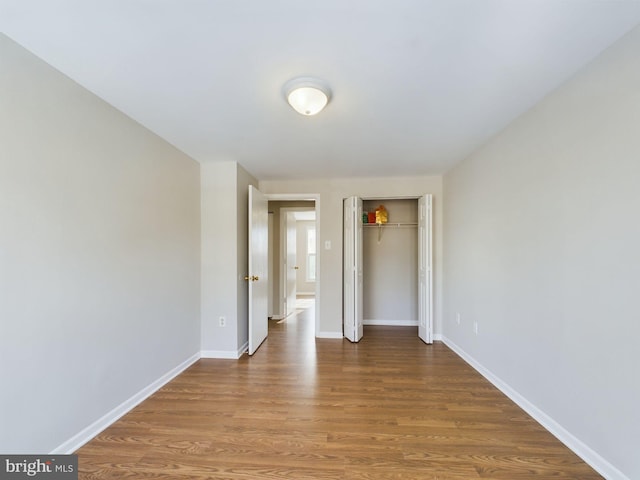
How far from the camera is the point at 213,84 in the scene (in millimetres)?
1777

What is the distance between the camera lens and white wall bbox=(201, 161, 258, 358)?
3293 mm

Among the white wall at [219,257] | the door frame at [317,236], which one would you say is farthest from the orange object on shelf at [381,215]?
the white wall at [219,257]

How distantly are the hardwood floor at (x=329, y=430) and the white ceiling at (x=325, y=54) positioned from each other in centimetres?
228

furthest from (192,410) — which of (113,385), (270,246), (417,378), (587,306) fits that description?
(270,246)

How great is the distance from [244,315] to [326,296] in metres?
1.18

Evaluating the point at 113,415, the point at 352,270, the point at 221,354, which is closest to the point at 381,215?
the point at 352,270

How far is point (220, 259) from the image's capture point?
331cm

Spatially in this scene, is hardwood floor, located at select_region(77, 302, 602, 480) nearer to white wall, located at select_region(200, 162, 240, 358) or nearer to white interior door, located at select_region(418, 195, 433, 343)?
white wall, located at select_region(200, 162, 240, 358)

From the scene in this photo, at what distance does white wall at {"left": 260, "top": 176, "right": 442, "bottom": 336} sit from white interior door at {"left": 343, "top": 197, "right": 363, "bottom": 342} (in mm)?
96

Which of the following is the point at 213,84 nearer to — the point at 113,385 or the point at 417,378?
the point at 113,385

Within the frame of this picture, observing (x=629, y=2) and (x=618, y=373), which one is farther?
(x=618, y=373)

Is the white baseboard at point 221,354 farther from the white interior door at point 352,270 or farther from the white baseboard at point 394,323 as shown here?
the white baseboard at point 394,323

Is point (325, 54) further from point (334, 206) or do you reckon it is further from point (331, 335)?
point (331, 335)

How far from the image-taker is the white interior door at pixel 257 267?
132 inches
